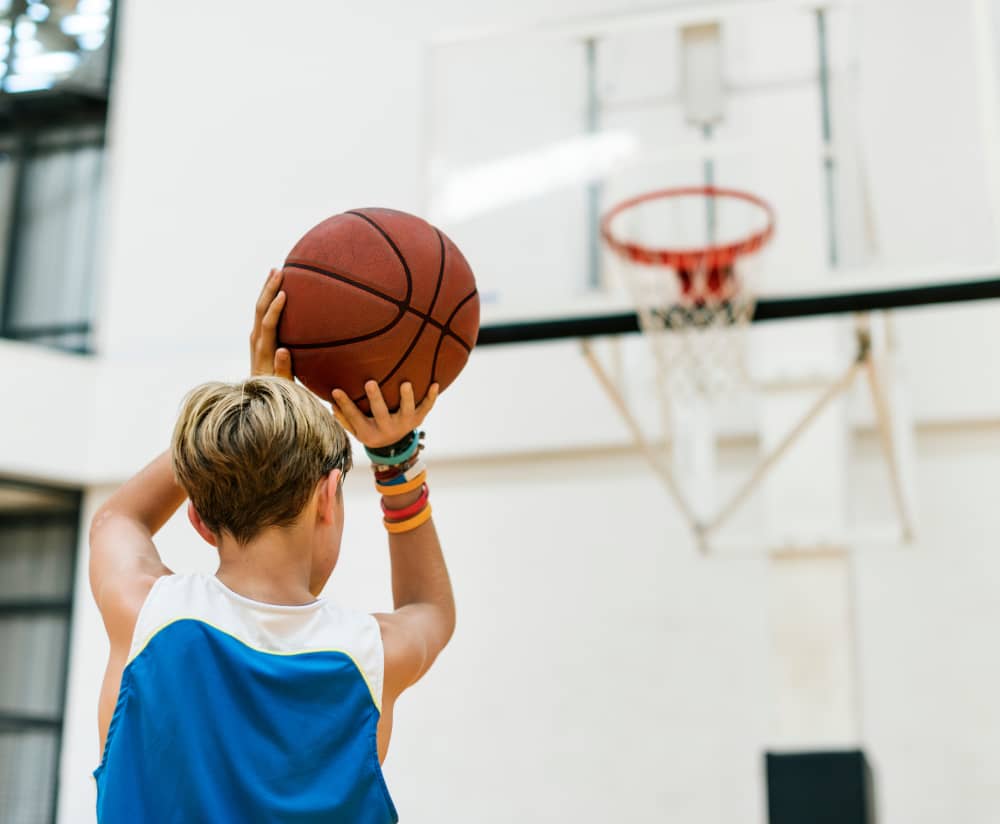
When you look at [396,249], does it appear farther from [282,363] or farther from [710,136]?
[710,136]

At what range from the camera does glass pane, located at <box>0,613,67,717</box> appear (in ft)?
20.5

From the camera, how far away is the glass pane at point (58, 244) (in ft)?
21.8

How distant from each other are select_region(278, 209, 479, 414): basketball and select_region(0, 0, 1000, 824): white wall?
3.60 m

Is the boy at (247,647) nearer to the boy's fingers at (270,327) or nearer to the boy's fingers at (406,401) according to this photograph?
the boy's fingers at (406,401)

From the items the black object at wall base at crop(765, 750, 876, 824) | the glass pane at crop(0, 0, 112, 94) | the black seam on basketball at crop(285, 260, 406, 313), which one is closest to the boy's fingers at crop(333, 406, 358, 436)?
the black seam on basketball at crop(285, 260, 406, 313)

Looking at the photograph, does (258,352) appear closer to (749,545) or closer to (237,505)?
(237,505)

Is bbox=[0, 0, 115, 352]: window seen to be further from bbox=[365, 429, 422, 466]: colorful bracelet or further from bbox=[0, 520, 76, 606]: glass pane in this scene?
bbox=[365, 429, 422, 466]: colorful bracelet

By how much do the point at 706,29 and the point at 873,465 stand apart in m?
1.98

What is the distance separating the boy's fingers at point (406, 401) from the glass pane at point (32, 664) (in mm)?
5198

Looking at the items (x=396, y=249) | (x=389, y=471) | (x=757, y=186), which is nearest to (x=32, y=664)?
(x=757, y=186)

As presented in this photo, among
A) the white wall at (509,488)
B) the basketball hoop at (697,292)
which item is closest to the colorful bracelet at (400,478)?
the basketball hoop at (697,292)

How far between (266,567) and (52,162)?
6.17 m

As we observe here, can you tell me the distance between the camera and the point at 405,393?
161 centimetres

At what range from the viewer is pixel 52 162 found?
682 centimetres
